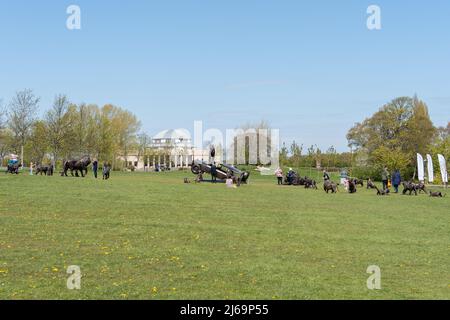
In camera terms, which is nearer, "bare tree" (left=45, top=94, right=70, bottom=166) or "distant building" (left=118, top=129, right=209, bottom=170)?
"bare tree" (left=45, top=94, right=70, bottom=166)

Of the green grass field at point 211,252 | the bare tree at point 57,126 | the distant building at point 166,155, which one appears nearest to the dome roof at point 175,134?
the distant building at point 166,155

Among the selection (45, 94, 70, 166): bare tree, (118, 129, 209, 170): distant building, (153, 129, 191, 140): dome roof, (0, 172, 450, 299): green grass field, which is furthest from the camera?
(153, 129, 191, 140): dome roof

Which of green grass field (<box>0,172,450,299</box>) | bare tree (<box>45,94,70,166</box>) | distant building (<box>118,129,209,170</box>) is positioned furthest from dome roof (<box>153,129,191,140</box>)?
green grass field (<box>0,172,450,299</box>)

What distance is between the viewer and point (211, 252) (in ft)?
34.9

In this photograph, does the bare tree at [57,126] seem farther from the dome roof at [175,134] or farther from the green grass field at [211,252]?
the dome roof at [175,134]

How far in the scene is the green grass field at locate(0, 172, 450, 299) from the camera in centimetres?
772

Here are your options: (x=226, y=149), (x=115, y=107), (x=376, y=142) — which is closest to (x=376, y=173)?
(x=376, y=142)

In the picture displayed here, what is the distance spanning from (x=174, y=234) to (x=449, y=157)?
52894 mm

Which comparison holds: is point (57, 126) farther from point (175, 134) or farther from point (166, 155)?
point (175, 134)

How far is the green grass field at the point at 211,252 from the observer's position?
772cm

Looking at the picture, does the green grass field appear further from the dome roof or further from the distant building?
the dome roof
